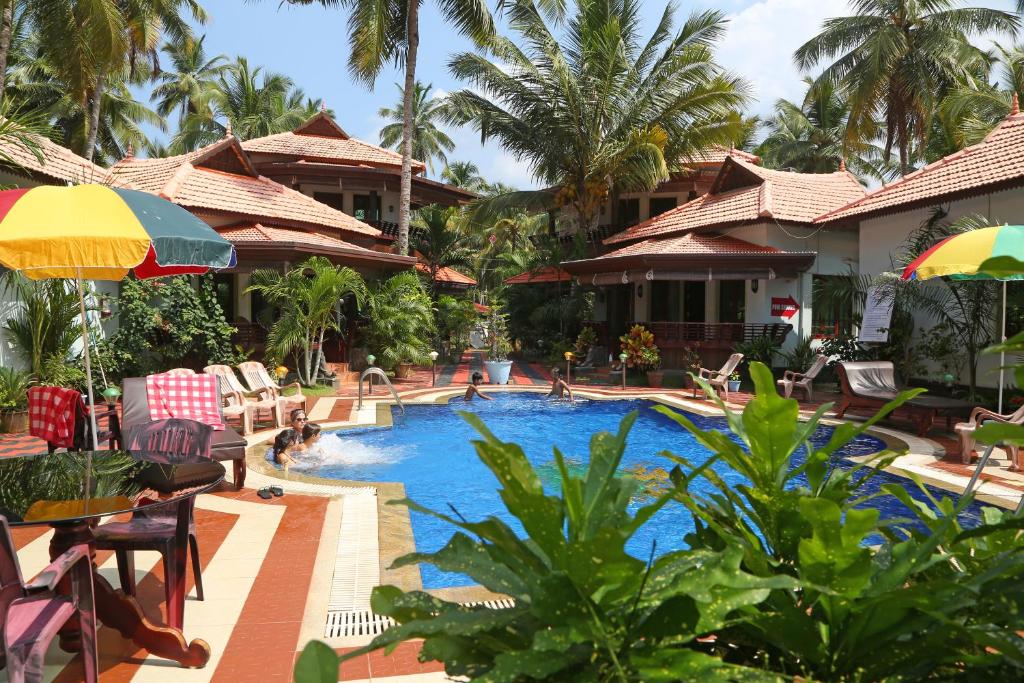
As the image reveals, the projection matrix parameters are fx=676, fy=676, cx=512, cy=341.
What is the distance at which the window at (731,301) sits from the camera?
19781mm

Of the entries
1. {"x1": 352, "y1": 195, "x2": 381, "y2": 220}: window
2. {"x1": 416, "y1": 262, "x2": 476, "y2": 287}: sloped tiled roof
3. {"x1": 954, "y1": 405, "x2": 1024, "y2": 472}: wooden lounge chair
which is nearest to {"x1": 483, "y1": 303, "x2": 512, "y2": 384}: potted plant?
{"x1": 416, "y1": 262, "x2": 476, "y2": 287}: sloped tiled roof

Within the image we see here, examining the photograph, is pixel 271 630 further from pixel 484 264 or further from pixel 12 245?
pixel 484 264

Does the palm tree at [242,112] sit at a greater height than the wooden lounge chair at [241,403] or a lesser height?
greater

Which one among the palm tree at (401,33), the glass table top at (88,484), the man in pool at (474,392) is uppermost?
the palm tree at (401,33)

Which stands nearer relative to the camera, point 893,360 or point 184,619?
point 184,619

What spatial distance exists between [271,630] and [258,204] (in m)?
16.2

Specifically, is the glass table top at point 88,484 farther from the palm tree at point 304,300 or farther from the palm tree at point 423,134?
the palm tree at point 423,134

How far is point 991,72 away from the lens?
86.2ft

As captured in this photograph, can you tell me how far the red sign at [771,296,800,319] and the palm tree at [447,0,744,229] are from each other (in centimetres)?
499

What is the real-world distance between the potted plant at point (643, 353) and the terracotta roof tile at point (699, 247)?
2173mm

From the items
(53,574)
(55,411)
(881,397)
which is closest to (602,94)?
(881,397)

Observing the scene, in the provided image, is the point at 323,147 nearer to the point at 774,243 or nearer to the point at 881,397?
the point at 774,243

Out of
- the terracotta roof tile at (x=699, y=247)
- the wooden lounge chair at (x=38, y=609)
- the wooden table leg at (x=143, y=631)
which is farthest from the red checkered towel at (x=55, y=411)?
the terracotta roof tile at (x=699, y=247)

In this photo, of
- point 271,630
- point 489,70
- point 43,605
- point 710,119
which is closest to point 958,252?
point 271,630
